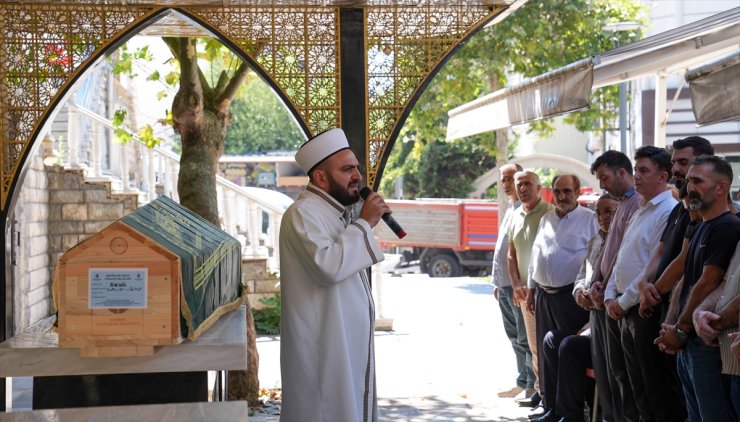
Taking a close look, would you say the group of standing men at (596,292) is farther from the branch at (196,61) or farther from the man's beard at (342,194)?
the branch at (196,61)

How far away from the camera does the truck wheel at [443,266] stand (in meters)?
23.1

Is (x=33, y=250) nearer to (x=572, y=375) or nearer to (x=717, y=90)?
(x=572, y=375)

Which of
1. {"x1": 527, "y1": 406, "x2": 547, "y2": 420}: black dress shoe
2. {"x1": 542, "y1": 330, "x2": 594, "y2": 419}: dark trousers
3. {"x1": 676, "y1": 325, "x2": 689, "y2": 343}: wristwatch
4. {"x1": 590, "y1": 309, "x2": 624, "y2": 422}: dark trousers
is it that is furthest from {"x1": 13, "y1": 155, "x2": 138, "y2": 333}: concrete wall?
{"x1": 676, "y1": 325, "x2": 689, "y2": 343}: wristwatch

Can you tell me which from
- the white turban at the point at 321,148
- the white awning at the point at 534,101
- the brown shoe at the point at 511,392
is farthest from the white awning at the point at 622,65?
the white turban at the point at 321,148

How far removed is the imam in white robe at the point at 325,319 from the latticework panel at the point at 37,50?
2458 mm

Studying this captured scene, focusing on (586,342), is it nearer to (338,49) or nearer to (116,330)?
(338,49)

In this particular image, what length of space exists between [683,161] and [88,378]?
309cm

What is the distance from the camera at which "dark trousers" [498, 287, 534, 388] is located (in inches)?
328

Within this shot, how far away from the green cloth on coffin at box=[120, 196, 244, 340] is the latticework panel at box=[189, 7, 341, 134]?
106 cm

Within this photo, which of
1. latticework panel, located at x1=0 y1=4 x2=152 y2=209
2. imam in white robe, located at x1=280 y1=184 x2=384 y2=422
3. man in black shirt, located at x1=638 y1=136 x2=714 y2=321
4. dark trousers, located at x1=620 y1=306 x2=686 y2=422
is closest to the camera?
imam in white robe, located at x1=280 y1=184 x2=384 y2=422

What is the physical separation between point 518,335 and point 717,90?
140 inches

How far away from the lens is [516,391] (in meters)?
8.49

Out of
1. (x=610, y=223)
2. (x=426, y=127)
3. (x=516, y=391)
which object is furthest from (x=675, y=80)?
(x=610, y=223)

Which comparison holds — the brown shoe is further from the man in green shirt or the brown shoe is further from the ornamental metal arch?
the ornamental metal arch
